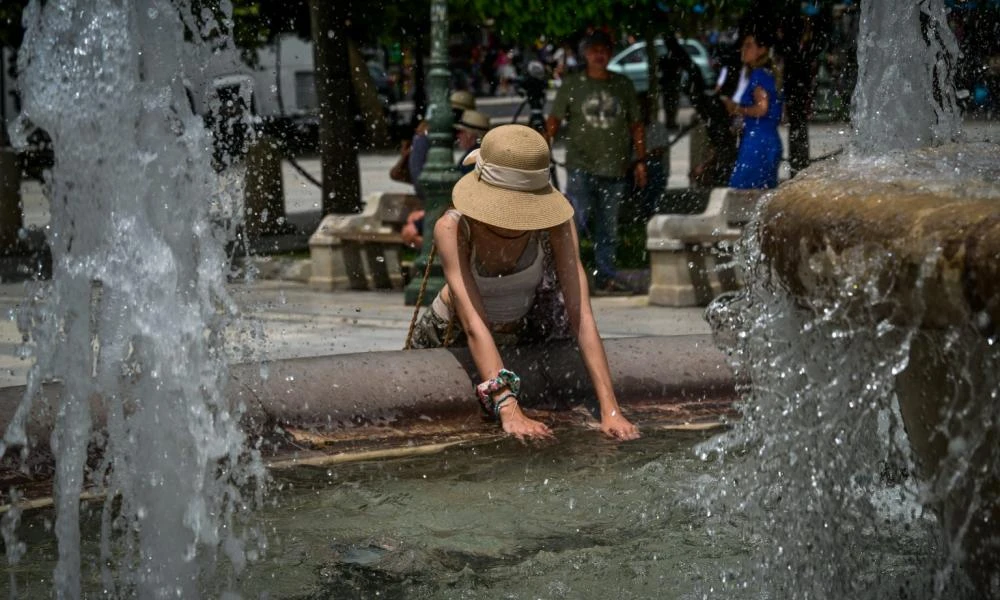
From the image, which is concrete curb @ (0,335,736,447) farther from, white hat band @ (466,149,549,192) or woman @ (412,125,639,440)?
white hat band @ (466,149,549,192)

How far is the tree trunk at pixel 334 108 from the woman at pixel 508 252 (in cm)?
836

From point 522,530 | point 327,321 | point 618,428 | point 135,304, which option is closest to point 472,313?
point 618,428

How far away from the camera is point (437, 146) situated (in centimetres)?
1000

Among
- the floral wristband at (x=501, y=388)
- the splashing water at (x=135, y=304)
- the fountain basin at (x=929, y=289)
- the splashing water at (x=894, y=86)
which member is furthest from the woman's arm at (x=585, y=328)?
the splashing water at (x=894, y=86)

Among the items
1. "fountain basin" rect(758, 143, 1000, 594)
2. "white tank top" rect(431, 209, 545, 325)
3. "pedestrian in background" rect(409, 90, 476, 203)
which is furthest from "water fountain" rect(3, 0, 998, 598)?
"pedestrian in background" rect(409, 90, 476, 203)

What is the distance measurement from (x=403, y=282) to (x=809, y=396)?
7.91 meters

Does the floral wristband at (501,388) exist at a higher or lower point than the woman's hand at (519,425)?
higher

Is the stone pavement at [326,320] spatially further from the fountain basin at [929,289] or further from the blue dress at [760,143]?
the fountain basin at [929,289]

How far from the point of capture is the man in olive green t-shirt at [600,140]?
10.8 m

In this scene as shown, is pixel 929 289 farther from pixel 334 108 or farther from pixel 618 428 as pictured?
pixel 334 108

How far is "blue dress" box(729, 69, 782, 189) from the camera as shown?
10.3 m

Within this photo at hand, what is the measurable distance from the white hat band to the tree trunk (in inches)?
340

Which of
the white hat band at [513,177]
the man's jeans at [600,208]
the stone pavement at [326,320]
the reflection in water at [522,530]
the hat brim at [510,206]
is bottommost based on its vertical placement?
the stone pavement at [326,320]

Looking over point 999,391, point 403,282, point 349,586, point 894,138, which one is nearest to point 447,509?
point 349,586
